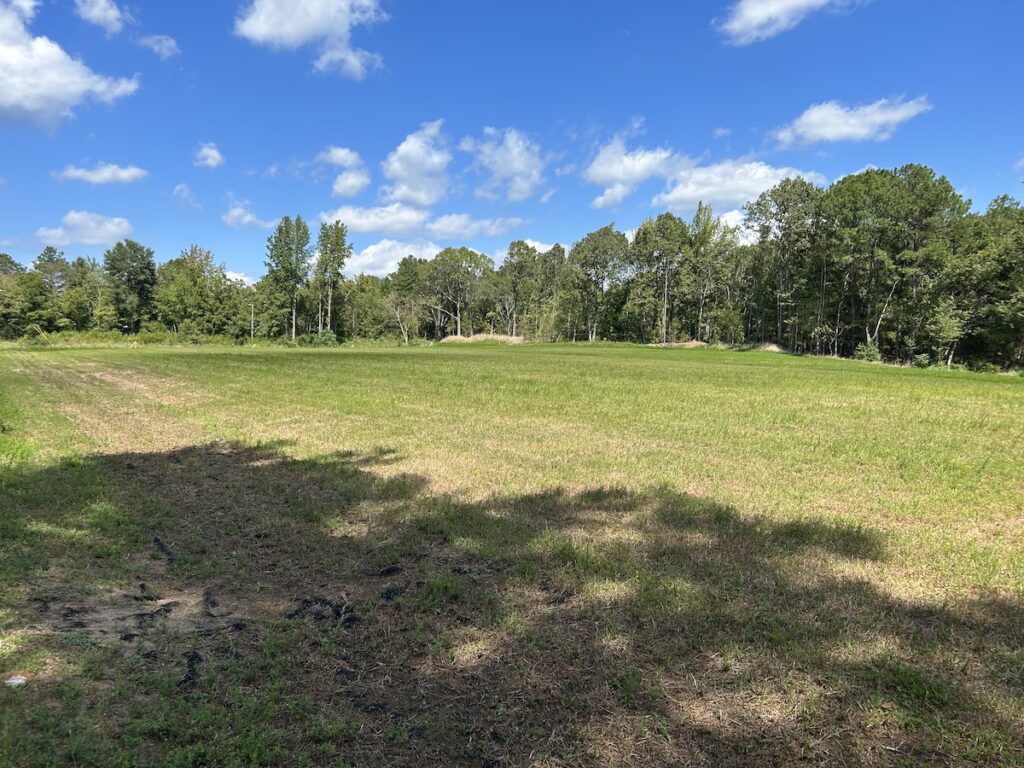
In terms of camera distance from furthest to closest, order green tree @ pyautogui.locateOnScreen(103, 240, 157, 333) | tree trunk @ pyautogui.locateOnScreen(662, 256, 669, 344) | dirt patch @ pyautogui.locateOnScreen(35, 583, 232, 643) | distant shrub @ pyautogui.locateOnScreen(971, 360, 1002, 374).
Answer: green tree @ pyautogui.locateOnScreen(103, 240, 157, 333) → tree trunk @ pyautogui.locateOnScreen(662, 256, 669, 344) → distant shrub @ pyautogui.locateOnScreen(971, 360, 1002, 374) → dirt patch @ pyautogui.locateOnScreen(35, 583, 232, 643)

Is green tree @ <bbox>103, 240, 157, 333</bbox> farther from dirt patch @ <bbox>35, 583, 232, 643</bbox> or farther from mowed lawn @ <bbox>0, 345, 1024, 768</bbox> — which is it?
dirt patch @ <bbox>35, 583, 232, 643</bbox>

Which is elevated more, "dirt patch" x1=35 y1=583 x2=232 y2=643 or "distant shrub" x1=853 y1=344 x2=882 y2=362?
"distant shrub" x1=853 y1=344 x2=882 y2=362

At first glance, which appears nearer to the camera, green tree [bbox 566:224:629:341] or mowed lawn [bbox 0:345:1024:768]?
mowed lawn [bbox 0:345:1024:768]

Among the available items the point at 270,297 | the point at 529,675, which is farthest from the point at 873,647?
the point at 270,297

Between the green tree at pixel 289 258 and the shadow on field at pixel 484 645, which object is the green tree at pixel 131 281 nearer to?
the green tree at pixel 289 258

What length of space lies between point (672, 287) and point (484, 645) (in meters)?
75.1

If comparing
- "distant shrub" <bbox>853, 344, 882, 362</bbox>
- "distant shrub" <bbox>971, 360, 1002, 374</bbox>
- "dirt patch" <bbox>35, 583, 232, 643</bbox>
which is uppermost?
"distant shrub" <bbox>853, 344, 882, 362</bbox>

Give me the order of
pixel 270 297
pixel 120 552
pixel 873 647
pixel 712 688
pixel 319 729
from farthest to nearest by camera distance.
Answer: pixel 270 297, pixel 120 552, pixel 873 647, pixel 712 688, pixel 319 729

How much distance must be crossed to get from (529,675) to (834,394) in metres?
15.1

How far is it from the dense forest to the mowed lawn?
157 feet

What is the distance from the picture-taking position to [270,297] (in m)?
83.1

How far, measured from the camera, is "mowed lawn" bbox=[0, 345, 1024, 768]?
8.93 ft

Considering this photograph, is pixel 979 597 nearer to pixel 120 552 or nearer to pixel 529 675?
pixel 529 675

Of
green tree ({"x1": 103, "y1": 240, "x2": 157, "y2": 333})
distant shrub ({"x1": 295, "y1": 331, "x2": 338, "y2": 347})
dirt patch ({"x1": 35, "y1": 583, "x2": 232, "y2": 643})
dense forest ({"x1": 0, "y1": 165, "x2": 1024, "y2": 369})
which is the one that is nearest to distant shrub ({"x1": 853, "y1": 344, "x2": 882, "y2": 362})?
dense forest ({"x1": 0, "y1": 165, "x2": 1024, "y2": 369})
